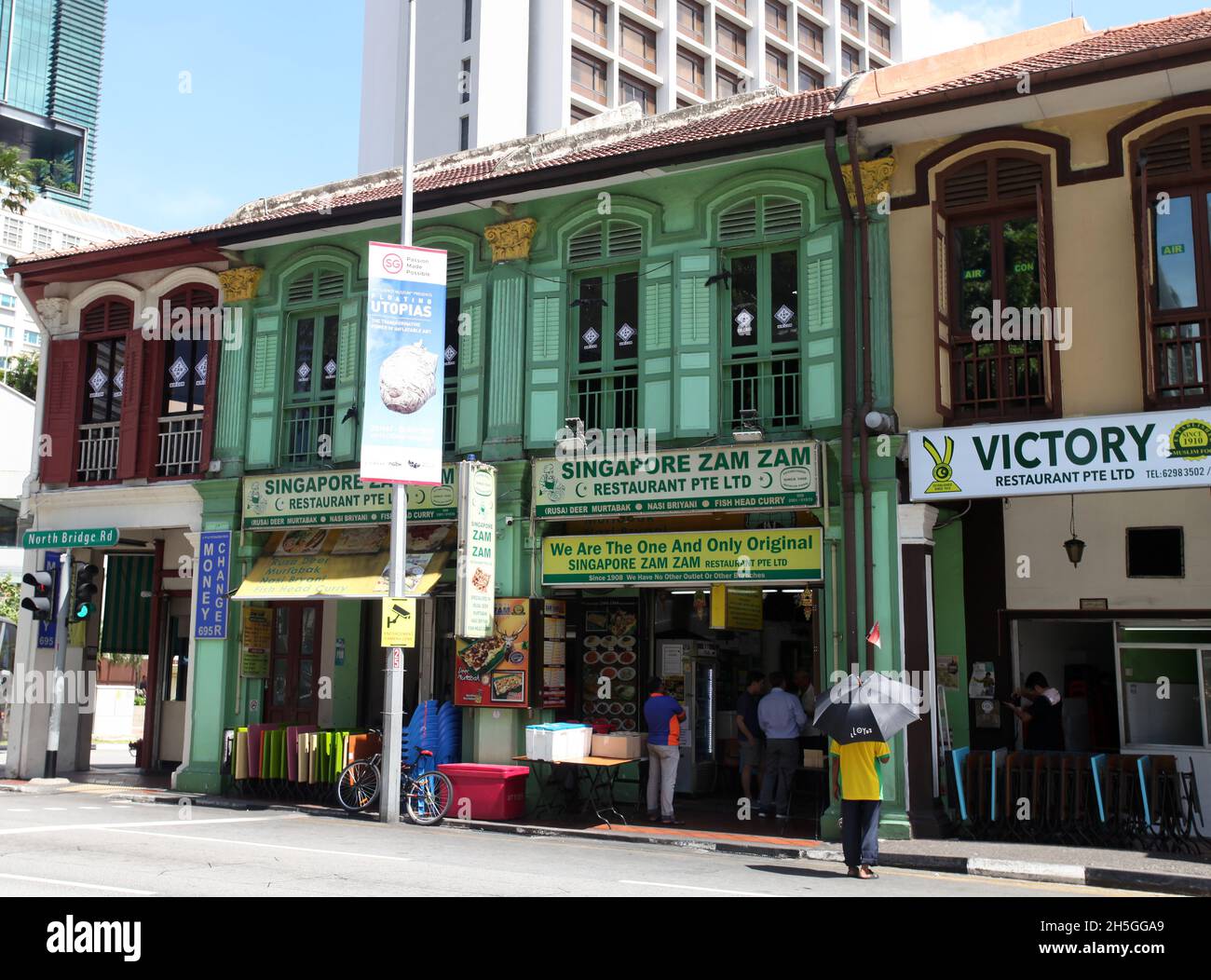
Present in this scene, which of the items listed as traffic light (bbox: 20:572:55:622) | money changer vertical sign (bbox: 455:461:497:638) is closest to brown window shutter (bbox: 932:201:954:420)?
money changer vertical sign (bbox: 455:461:497:638)

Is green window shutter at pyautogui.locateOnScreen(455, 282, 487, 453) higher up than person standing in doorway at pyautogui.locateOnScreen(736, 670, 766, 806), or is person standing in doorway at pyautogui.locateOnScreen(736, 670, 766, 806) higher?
green window shutter at pyautogui.locateOnScreen(455, 282, 487, 453)

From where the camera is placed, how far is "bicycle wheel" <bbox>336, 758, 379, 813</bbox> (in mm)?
15883

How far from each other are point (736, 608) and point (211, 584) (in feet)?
26.1

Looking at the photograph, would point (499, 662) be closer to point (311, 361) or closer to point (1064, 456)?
point (311, 361)

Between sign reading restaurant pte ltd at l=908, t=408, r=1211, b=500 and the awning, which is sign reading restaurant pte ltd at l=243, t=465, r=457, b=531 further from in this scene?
sign reading restaurant pte ltd at l=908, t=408, r=1211, b=500

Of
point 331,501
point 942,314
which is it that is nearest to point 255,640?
point 331,501

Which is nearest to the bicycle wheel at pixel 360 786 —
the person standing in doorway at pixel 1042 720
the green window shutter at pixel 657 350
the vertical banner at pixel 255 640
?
the vertical banner at pixel 255 640

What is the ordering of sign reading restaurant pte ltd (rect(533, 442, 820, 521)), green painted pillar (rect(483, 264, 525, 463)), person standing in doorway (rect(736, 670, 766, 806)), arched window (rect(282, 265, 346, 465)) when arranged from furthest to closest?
arched window (rect(282, 265, 346, 465)) < green painted pillar (rect(483, 264, 525, 463)) < person standing in doorway (rect(736, 670, 766, 806)) < sign reading restaurant pte ltd (rect(533, 442, 820, 521))

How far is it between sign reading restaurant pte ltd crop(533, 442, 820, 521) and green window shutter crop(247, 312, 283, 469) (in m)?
4.73

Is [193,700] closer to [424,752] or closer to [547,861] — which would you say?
[424,752]

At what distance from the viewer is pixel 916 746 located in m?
13.9

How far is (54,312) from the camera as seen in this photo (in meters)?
21.2

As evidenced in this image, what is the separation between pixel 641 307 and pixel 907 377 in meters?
3.78
